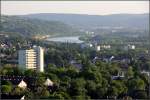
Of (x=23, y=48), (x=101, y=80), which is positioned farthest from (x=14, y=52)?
(x=101, y=80)

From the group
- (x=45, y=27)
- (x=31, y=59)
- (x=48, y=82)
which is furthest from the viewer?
(x=45, y=27)

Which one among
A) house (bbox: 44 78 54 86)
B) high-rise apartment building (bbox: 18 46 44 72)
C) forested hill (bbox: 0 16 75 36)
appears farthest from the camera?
forested hill (bbox: 0 16 75 36)

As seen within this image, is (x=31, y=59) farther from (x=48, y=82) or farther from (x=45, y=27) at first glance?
(x=45, y=27)

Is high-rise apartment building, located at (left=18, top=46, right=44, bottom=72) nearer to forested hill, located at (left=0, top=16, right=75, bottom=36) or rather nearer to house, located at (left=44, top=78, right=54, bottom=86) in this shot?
house, located at (left=44, top=78, right=54, bottom=86)

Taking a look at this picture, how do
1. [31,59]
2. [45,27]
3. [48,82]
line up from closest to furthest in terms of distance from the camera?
[48,82], [31,59], [45,27]

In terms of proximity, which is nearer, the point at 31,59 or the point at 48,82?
the point at 48,82

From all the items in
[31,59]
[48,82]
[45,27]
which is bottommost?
[48,82]

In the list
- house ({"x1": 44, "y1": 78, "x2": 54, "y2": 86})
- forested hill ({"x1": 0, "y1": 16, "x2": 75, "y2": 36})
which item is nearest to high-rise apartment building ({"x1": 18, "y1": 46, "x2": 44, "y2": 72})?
house ({"x1": 44, "y1": 78, "x2": 54, "y2": 86})

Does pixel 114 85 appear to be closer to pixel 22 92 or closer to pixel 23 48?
pixel 22 92

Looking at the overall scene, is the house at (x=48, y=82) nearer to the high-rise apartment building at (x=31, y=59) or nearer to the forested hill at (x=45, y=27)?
the high-rise apartment building at (x=31, y=59)

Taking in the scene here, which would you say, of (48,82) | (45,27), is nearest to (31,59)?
(48,82)
